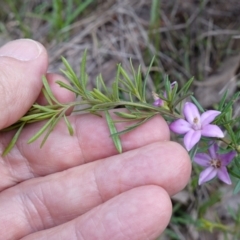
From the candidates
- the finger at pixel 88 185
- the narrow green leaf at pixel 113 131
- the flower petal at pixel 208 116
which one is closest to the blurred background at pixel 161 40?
the finger at pixel 88 185

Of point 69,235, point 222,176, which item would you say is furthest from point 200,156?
point 69,235

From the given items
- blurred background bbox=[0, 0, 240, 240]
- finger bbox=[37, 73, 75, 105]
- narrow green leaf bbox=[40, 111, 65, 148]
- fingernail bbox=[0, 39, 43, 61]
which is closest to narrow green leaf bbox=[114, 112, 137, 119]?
narrow green leaf bbox=[40, 111, 65, 148]

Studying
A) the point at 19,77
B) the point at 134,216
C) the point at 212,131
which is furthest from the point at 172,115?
the point at 19,77

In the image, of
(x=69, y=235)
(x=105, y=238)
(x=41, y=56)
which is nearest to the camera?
(x=105, y=238)

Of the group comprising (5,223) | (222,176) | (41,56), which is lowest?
(5,223)

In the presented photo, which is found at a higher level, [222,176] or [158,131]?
[158,131]

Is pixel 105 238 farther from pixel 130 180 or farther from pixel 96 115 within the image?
pixel 96 115

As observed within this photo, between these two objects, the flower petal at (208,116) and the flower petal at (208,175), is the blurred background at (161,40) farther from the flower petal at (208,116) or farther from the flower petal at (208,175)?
the flower petal at (208,116)

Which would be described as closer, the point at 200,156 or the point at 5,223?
the point at 200,156

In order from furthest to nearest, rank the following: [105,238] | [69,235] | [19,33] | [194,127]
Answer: [19,33], [69,235], [105,238], [194,127]
